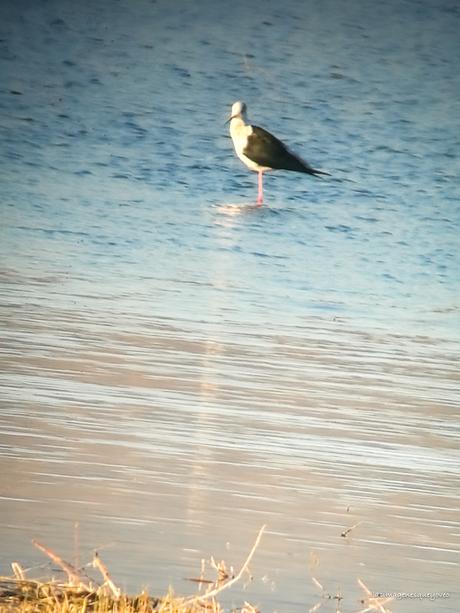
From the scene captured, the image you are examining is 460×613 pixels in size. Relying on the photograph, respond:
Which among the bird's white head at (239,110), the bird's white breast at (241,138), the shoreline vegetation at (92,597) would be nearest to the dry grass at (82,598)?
the shoreline vegetation at (92,597)

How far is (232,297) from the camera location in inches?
285

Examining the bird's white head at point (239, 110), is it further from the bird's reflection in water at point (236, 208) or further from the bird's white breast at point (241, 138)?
the bird's reflection in water at point (236, 208)

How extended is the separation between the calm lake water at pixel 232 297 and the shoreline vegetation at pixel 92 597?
78 mm

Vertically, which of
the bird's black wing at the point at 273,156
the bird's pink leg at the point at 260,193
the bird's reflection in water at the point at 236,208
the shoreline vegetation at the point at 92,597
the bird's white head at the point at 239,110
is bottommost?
the bird's reflection in water at the point at 236,208

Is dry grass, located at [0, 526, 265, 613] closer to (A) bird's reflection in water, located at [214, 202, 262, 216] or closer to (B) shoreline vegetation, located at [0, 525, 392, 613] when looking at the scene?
(B) shoreline vegetation, located at [0, 525, 392, 613]

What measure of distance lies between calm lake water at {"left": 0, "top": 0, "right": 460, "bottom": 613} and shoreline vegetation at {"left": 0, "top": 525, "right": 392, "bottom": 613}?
0.08 m

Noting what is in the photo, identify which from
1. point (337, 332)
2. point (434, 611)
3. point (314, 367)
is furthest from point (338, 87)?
point (434, 611)

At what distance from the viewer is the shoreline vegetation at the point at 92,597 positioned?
2818mm

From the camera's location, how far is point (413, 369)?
6070 millimetres

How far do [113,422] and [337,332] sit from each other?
223 centimetres

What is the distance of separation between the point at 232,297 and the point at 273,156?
4.19 m

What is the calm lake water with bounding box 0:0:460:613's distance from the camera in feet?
11.5

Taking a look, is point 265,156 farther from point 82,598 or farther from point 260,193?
point 82,598

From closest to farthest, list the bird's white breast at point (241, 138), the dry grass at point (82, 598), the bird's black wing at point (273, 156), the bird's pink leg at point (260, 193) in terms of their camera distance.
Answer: the dry grass at point (82, 598), the bird's pink leg at point (260, 193), the bird's black wing at point (273, 156), the bird's white breast at point (241, 138)
